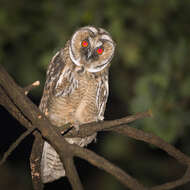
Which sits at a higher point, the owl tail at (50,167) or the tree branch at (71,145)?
the tree branch at (71,145)

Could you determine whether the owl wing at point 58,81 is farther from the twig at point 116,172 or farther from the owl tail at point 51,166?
the twig at point 116,172

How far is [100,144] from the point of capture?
4.83 metres

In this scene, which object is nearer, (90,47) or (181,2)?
(90,47)

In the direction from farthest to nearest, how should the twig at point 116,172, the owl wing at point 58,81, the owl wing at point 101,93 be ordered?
the owl wing at point 101,93 → the owl wing at point 58,81 → the twig at point 116,172

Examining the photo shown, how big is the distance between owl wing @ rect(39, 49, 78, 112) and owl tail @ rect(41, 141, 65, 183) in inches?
16.6

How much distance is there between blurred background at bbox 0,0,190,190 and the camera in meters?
2.84

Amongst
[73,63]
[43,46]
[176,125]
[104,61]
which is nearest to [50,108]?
[73,63]

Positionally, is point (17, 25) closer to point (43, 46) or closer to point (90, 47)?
point (43, 46)

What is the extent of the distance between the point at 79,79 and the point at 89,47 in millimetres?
233

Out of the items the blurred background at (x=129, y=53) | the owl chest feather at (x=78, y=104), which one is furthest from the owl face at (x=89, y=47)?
the blurred background at (x=129, y=53)

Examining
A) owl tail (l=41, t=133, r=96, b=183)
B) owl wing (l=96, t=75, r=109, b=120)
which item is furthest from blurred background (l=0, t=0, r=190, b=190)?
owl tail (l=41, t=133, r=96, b=183)

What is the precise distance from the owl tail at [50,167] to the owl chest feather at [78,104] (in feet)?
A: 1.09

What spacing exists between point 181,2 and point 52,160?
7.30ft

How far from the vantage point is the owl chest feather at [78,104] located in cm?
215
